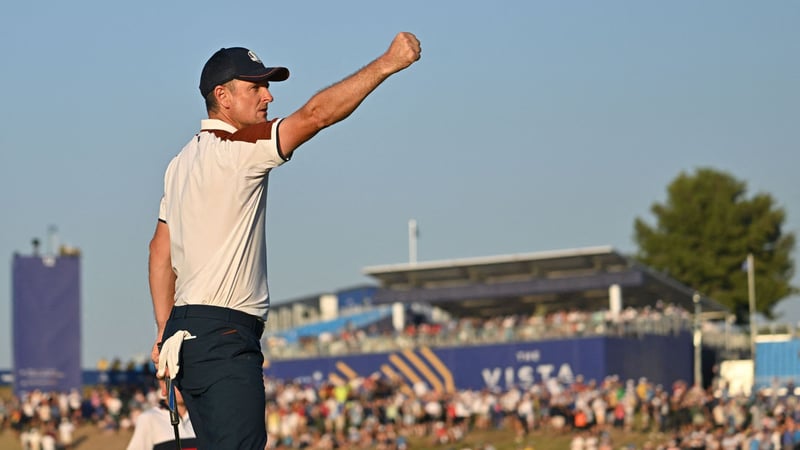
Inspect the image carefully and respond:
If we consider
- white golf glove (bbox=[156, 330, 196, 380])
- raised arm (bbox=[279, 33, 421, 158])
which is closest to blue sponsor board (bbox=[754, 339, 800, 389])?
white golf glove (bbox=[156, 330, 196, 380])

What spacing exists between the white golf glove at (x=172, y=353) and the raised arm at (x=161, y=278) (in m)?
0.36

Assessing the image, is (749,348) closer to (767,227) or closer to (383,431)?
(383,431)

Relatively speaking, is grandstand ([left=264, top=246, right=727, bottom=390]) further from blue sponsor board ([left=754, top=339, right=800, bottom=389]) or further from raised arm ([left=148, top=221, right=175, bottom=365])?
raised arm ([left=148, top=221, right=175, bottom=365])

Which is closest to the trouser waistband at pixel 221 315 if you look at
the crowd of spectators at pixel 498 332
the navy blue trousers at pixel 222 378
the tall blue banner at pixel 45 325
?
the navy blue trousers at pixel 222 378

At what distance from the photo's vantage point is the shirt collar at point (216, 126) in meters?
5.07

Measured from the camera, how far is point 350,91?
4.54 m

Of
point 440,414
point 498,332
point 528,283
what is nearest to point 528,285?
point 528,283

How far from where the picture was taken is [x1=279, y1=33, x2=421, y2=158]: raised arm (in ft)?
14.7

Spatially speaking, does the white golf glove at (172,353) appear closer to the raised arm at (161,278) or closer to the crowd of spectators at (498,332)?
the raised arm at (161,278)

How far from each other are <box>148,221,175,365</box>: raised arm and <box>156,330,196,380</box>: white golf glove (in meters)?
0.36

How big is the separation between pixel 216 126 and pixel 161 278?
0.64 meters

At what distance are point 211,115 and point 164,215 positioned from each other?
450 millimetres

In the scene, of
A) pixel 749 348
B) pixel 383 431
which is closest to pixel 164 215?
pixel 383 431

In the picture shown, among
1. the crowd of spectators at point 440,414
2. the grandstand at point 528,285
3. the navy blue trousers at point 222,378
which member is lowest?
the crowd of spectators at point 440,414
